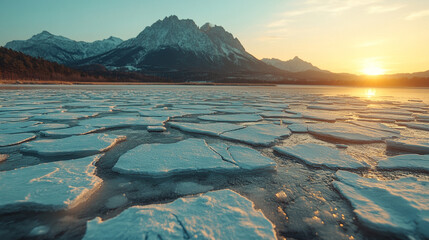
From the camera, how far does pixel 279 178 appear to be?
1.51 meters

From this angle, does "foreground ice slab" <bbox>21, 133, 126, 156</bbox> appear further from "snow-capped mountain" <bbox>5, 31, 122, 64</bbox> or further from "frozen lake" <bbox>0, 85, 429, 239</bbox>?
"snow-capped mountain" <bbox>5, 31, 122, 64</bbox>

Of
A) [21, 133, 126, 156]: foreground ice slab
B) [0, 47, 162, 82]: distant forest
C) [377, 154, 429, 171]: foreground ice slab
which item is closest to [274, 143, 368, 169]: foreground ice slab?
Answer: [377, 154, 429, 171]: foreground ice slab

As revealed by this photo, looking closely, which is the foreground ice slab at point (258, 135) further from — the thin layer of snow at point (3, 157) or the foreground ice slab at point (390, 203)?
the thin layer of snow at point (3, 157)

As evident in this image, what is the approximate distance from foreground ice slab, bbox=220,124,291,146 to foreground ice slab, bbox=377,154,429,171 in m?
1.02

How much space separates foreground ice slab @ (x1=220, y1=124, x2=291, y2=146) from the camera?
2.39 metres

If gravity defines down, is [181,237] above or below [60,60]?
below

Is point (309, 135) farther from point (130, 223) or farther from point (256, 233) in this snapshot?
point (130, 223)

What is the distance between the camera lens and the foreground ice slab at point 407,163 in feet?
5.48

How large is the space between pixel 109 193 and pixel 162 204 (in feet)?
1.29

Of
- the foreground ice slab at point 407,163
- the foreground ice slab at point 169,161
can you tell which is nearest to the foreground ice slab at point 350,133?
the foreground ice slab at point 407,163

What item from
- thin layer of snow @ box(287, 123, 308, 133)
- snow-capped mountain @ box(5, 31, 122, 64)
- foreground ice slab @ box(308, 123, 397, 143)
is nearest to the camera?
foreground ice slab @ box(308, 123, 397, 143)

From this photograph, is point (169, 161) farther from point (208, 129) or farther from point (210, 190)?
point (208, 129)

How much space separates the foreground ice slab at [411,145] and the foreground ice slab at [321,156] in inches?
31.6

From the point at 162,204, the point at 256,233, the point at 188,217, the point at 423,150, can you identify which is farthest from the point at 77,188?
the point at 423,150
